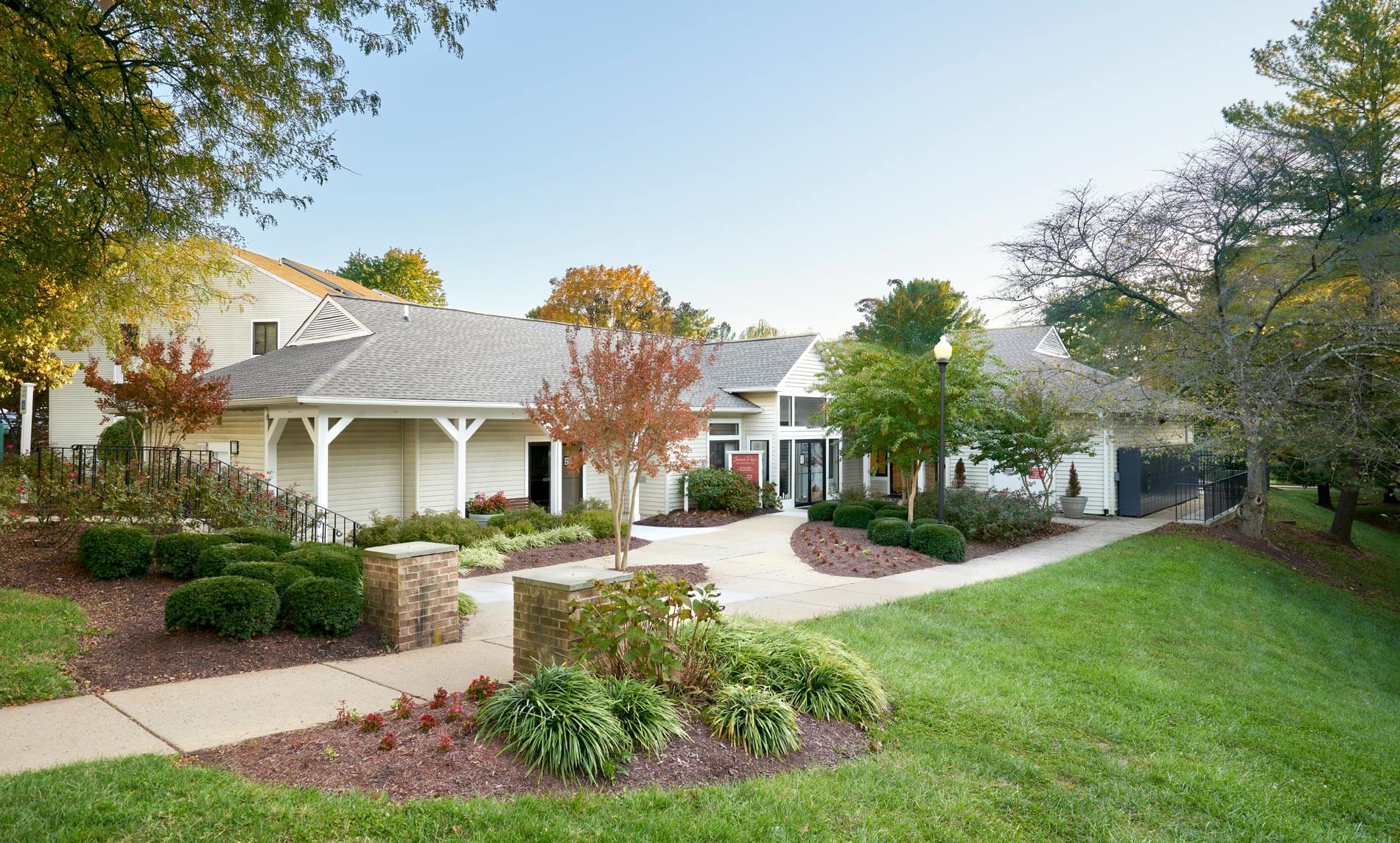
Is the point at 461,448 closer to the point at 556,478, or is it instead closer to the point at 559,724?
the point at 556,478

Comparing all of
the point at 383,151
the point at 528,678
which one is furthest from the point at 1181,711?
the point at 383,151

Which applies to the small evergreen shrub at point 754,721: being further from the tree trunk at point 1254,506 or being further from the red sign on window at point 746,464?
the tree trunk at point 1254,506

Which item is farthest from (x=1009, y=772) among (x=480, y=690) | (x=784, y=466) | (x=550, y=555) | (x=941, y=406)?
(x=784, y=466)

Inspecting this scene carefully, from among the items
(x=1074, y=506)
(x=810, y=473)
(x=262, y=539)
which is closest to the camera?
(x=262, y=539)

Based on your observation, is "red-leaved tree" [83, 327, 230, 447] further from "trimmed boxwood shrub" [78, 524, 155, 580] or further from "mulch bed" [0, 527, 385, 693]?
"trimmed boxwood shrub" [78, 524, 155, 580]

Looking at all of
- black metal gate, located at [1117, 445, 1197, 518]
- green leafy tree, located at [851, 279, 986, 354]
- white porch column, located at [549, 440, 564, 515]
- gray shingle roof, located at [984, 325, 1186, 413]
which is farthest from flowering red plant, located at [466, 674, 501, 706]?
black metal gate, located at [1117, 445, 1197, 518]

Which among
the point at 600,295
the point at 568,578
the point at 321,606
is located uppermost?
the point at 600,295

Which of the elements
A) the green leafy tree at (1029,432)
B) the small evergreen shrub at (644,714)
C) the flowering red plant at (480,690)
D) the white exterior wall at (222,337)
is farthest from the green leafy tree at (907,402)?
the white exterior wall at (222,337)

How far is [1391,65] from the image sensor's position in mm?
14852

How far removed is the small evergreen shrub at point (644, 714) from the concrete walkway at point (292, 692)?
1.64 metres

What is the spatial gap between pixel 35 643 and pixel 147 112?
4.70 m

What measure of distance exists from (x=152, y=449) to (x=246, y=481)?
1.32 m

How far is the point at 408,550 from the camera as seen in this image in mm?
6625

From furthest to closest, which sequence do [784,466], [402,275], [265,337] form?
1. [402,275]
2. [265,337]
3. [784,466]
